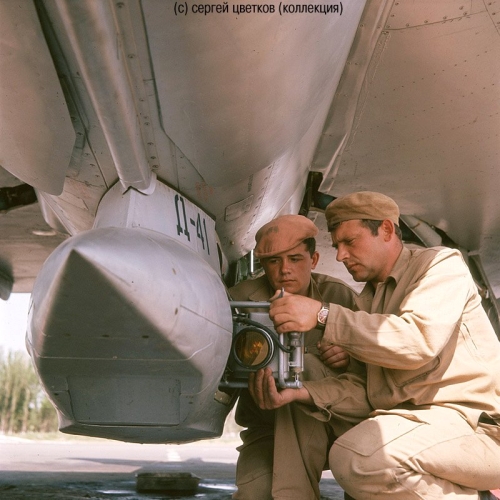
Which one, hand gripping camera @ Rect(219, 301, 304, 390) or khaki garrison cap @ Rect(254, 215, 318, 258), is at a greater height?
khaki garrison cap @ Rect(254, 215, 318, 258)

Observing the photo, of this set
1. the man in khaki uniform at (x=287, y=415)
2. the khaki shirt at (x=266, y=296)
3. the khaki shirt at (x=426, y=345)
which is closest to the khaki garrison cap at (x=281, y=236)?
the man in khaki uniform at (x=287, y=415)

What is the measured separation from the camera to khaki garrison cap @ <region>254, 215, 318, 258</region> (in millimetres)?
2832

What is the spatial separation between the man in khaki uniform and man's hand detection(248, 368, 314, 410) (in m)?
0.23

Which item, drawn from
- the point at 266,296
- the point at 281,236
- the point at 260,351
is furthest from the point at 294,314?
the point at 266,296

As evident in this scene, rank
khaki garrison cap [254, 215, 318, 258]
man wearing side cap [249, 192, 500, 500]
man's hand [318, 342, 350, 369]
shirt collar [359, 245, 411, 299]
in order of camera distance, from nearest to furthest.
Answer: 1. man wearing side cap [249, 192, 500, 500]
2. shirt collar [359, 245, 411, 299]
3. man's hand [318, 342, 350, 369]
4. khaki garrison cap [254, 215, 318, 258]

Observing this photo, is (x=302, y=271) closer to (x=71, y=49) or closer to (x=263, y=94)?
(x=263, y=94)

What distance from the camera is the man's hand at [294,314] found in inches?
85.9

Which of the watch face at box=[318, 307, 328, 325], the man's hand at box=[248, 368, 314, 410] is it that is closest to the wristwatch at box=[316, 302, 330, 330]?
the watch face at box=[318, 307, 328, 325]

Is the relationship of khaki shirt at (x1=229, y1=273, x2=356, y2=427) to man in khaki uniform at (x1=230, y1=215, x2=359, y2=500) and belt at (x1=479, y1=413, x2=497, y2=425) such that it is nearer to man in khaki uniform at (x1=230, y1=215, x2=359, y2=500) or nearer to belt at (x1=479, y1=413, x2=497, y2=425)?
man in khaki uniform at (x1=230, y1=215, x2=359, y2=500)

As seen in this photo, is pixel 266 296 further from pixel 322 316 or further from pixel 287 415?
pixel 322 316

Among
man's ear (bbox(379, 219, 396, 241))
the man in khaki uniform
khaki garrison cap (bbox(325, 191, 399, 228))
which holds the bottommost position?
the man in khaki uniform

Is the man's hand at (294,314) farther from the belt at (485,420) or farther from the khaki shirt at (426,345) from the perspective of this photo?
the belt at (485,420)

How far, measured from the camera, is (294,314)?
86.0 inches

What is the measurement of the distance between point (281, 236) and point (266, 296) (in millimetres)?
329
